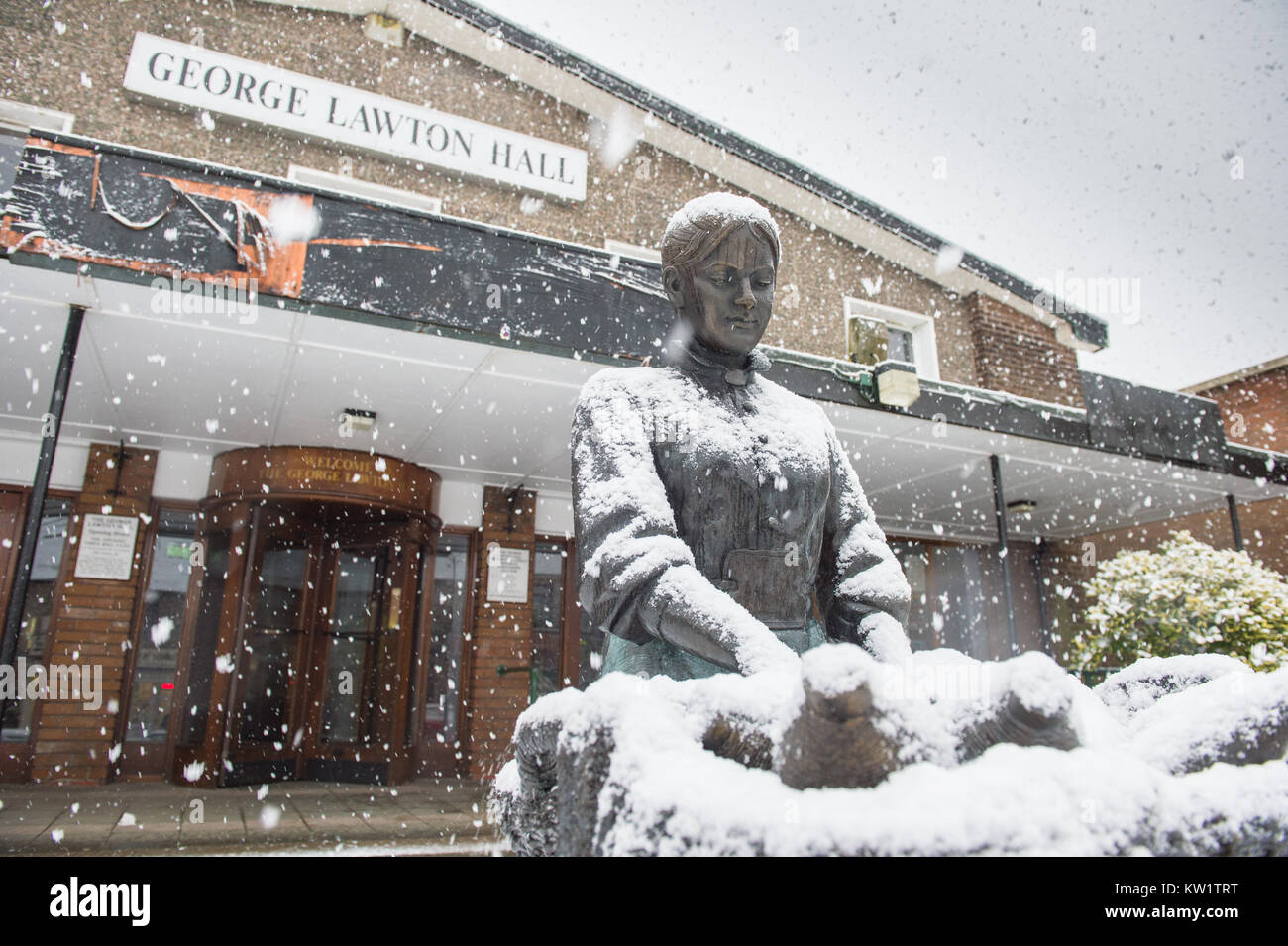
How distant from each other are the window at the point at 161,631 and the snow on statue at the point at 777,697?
786 cm

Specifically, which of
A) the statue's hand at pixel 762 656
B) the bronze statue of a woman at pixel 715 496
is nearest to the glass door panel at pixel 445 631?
the bronze statue of a woman at pixel 715 496

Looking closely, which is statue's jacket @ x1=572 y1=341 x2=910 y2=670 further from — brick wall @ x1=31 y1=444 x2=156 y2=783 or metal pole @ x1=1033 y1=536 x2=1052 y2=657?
metal pole @ x1=1033 y1=536 x2=1052 y2=657

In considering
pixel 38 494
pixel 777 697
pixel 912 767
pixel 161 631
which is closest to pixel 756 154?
pixel 161 631

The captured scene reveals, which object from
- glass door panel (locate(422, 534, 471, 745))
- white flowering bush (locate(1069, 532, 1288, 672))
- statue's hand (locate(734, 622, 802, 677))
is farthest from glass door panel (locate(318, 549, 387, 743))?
statue's hand (locate(734, 622, 802, 677))

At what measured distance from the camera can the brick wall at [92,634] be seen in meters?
7.29

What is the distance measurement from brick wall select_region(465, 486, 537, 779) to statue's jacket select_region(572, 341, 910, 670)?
771cm

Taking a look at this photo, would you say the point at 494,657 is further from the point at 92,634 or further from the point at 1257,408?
the point at 1257,408

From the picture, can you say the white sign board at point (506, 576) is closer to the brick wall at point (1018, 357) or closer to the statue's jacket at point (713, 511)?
the statue's jacket at point (713, 511)

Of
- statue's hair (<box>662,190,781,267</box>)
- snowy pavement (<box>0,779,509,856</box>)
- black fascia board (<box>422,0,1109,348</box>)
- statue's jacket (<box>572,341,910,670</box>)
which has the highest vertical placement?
black fascia board (<box>422,0,1109,348</box>)

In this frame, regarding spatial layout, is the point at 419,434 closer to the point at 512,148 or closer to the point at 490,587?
the point at 490,587

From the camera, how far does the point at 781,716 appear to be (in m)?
0.98

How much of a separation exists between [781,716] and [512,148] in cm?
1050

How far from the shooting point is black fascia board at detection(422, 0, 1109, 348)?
10.2 m
